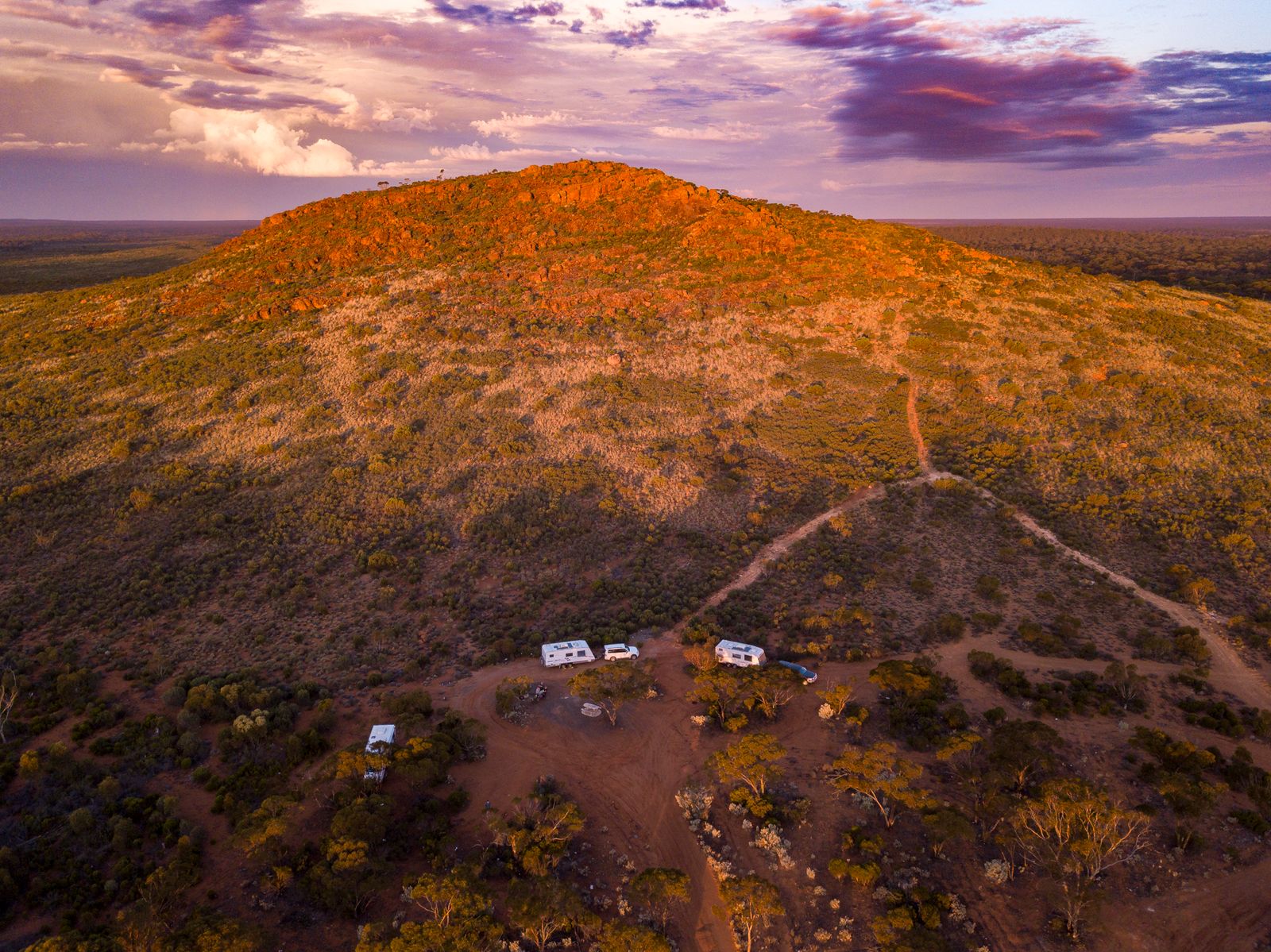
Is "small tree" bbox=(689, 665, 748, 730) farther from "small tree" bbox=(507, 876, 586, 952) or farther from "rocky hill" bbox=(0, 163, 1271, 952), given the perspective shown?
"small tree" bbox=(507, 876, 586, 952)

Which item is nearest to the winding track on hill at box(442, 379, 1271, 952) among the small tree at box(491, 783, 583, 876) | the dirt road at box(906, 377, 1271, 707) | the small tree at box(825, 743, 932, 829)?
the dirt road at box(906, 377, 1271, 707)

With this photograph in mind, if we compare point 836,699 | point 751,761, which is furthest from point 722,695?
point 751,761

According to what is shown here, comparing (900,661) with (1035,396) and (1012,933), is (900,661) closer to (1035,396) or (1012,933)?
(1012,933)

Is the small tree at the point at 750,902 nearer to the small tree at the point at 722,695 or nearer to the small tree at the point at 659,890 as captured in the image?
the small tree at the point at 659,890

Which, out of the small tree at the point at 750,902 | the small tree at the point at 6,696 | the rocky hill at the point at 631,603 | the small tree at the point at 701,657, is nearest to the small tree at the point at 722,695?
the rocky hill at the point at 631,603

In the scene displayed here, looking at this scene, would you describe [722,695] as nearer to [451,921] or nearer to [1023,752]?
[1023,752]

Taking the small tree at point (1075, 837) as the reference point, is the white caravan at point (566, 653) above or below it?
below
